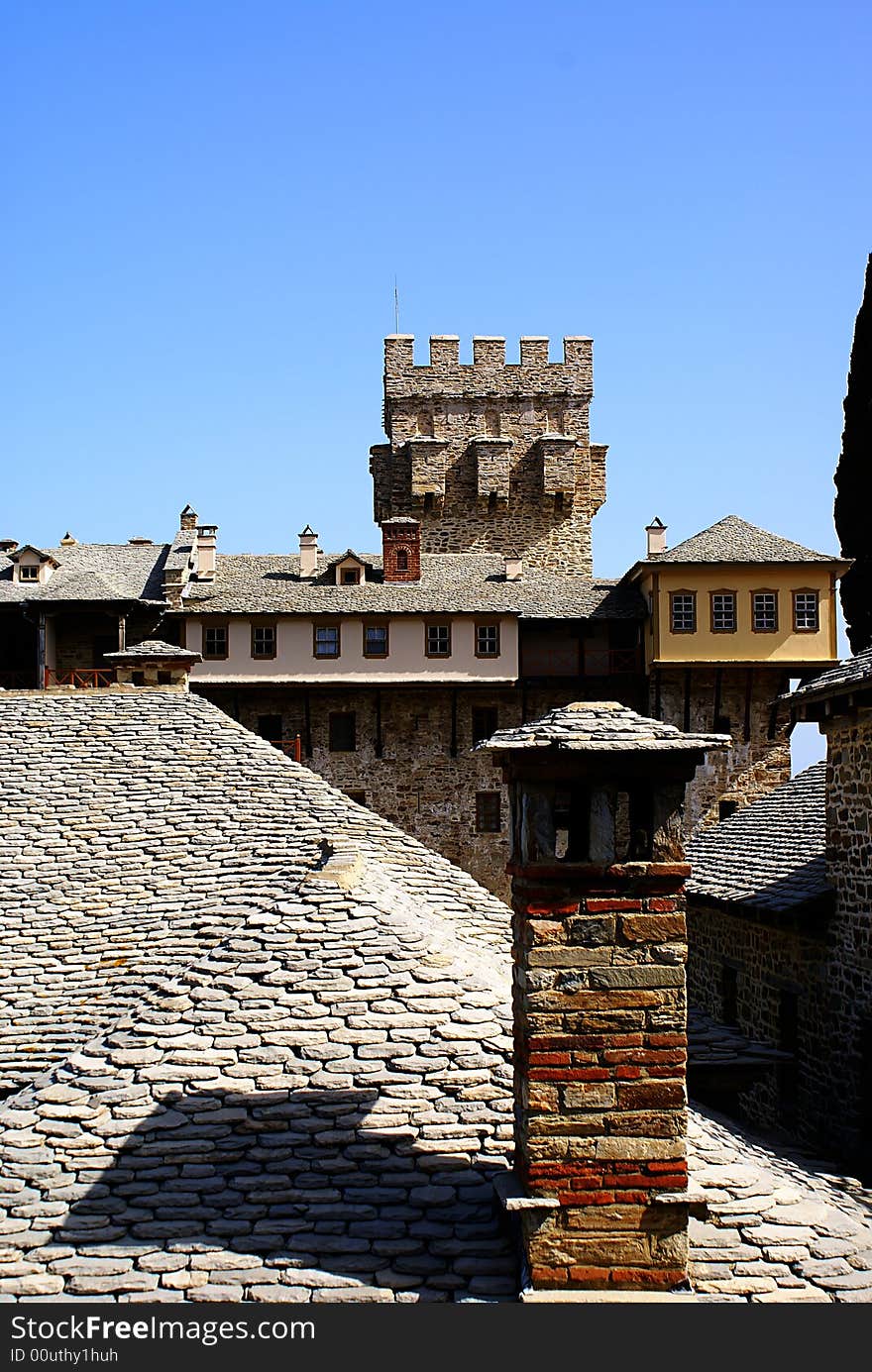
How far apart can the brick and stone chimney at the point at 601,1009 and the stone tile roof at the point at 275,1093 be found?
44cm

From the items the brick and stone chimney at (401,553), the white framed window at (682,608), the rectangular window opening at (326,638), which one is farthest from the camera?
the brick and stone chimney at (401,553)

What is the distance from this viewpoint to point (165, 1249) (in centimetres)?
669

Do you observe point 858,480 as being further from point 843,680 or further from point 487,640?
point 843,680

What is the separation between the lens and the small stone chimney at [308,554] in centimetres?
3859

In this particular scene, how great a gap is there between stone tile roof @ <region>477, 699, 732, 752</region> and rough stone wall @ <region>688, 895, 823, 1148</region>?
912 centimetres

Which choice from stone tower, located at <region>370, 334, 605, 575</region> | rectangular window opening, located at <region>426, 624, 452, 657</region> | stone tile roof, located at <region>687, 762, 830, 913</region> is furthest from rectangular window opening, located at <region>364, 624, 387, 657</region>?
stone tile roof, located at <region>687, 762, 830, 913</region>

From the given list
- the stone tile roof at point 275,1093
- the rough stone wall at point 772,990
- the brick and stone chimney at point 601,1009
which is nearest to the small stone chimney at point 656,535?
the rough stone wall at point 772,990

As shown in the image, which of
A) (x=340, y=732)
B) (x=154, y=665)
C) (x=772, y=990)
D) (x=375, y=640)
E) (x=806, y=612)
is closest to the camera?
(x=772, y=990)

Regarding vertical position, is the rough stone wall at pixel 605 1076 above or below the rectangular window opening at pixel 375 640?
below

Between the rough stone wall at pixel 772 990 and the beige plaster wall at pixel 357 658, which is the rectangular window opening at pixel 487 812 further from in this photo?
the rough stone wall at pixel 772 990

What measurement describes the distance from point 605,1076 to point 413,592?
31.4 metres

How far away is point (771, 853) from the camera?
18750mm

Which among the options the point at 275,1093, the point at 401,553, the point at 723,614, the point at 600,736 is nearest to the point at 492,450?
the point at 401,553

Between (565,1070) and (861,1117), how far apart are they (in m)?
8.73
